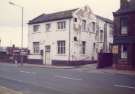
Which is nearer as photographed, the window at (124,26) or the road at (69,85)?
the road at (69,85)

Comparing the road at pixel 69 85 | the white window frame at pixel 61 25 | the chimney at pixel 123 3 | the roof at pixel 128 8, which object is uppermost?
the chimney at pixel 123 3

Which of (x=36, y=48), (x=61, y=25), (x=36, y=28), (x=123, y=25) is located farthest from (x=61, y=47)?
(x=123, y=25)

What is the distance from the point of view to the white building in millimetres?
41750

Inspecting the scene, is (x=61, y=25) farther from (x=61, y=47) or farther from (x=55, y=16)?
(x=61, y=47)

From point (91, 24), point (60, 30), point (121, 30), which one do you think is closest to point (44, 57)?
point (60, 30)

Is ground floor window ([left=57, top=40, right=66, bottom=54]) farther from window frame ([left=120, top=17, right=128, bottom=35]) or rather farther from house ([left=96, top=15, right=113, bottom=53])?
→ window frame ([left=120, top=17, right=128, bottom=35])

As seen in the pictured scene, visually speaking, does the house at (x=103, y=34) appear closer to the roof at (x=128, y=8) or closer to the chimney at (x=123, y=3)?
the chimney at (x=123, y=3)

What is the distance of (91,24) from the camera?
46.4m

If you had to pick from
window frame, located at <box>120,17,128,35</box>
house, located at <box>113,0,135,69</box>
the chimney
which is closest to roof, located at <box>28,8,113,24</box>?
the chimney

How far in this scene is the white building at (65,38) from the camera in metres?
41.8

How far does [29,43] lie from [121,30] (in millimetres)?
19873

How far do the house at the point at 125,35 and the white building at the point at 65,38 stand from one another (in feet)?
28.4

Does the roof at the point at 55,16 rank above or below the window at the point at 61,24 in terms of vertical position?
above

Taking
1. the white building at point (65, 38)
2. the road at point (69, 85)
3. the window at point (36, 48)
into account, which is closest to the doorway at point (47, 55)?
the white building at point (65, 38)
